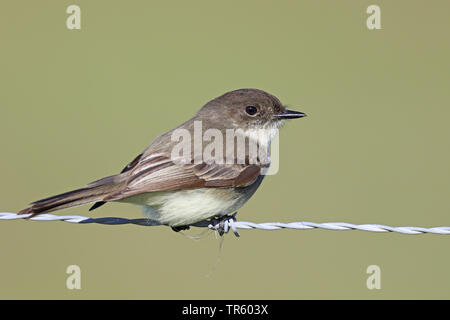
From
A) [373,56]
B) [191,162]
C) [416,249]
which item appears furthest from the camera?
[373,56]

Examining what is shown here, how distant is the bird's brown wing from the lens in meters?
4.66

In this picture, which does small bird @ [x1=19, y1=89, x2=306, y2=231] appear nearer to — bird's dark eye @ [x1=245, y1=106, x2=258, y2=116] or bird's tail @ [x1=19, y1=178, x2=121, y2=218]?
bird's tail @ [x1=19, y1=178, x2=121, y2=218]

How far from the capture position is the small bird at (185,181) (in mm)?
4547

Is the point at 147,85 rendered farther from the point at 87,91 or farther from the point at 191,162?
the point at 191,162

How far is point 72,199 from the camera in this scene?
4305 millimetres

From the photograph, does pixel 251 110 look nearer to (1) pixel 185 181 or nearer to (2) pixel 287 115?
(2) pixel 287 115

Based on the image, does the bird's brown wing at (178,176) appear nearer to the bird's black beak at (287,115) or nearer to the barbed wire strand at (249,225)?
the barbed wire strand at (249,225)

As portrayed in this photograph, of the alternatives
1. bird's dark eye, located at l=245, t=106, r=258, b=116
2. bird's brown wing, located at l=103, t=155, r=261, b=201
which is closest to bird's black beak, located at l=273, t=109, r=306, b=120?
bird's dark eye, located at l=245, t=106, r=258, b=116

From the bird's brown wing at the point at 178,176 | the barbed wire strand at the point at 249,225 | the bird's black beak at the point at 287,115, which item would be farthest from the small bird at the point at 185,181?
the bird's black beak at the point at 287,115

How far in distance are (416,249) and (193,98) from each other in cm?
504

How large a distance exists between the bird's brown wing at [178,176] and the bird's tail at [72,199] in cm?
10

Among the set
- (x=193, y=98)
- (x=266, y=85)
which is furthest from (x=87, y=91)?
(x=266, y=85)

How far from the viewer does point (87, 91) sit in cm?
1169

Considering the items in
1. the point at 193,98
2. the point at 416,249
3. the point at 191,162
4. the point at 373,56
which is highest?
the point at 373,56
